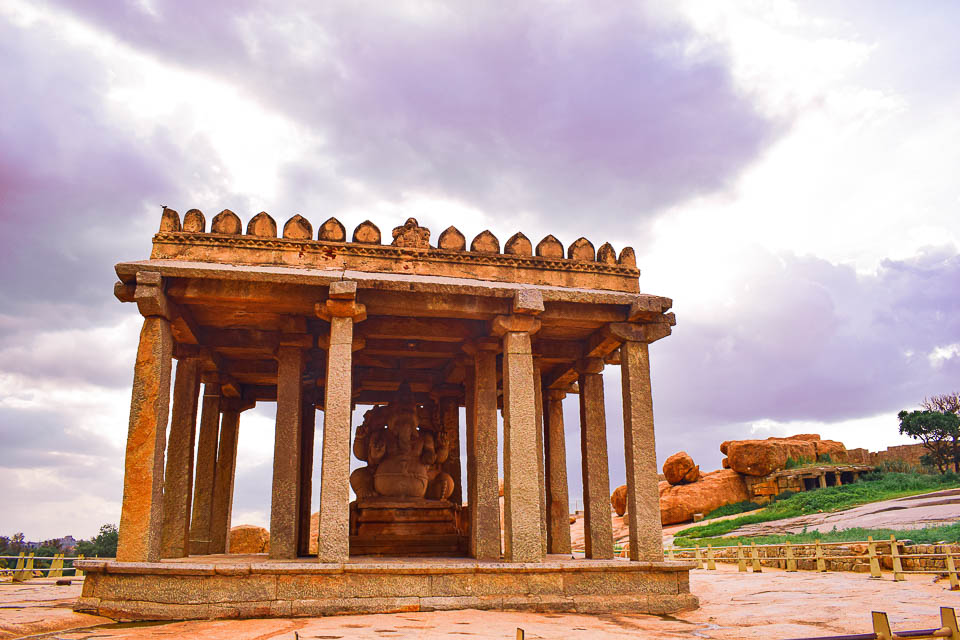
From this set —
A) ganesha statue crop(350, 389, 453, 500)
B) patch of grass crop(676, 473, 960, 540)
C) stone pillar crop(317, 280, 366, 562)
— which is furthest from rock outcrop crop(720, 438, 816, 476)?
stone pillar crop(317, 280, 366, 562)

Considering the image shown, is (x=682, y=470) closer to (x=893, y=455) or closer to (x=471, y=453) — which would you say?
(x=893, y=455)

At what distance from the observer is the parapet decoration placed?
11.8m

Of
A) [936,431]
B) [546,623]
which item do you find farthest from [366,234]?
[936,431]

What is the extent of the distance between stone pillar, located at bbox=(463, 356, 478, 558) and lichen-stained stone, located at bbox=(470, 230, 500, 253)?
2520 millimetres

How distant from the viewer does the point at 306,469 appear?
→ 1653cm

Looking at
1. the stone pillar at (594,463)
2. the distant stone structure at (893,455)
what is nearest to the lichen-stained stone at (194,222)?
the stone pillar at (594,463)

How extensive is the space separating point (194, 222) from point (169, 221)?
1.30 feet

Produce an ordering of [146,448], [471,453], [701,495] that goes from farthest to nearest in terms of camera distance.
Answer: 1. [701,495]
2. [471,453]
3. [146,448]

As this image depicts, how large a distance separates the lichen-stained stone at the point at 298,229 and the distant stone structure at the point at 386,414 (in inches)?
1.5

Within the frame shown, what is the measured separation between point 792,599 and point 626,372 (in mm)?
4575

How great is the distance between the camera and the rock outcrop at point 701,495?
41.3 meters

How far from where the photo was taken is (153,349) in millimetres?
10742

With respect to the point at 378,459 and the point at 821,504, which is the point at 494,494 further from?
the point at 821,504

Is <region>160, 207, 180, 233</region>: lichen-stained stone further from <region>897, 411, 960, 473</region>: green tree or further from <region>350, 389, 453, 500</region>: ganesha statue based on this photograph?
<region>897, 411, 960, 473</region>: green tree
